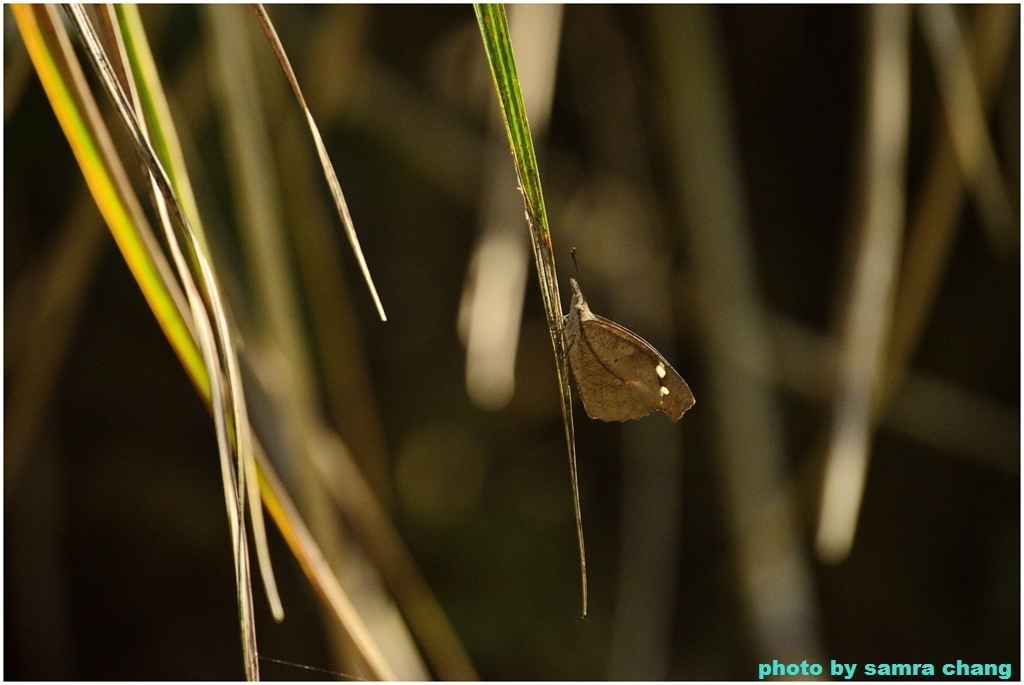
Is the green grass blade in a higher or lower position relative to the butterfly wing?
higher

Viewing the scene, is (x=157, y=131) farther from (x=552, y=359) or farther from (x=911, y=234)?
(x=911, y=234)

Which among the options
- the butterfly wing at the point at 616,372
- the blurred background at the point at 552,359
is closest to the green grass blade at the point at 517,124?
the butterfly wing at the point at 616,372

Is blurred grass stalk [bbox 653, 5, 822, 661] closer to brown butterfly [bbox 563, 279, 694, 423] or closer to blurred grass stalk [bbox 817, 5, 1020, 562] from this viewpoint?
blurred grass stalk [bbox 817, 5, 1020, 562]

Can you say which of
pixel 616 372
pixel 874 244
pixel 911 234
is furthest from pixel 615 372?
pixel 911 234

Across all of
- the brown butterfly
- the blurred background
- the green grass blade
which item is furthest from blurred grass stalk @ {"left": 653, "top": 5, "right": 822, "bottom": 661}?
the green grass blade

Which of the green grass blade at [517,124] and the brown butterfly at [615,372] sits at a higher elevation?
the green grass blade at [517,124]

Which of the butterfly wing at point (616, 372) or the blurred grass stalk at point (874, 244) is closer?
the butterfly wing at point (616, 372)

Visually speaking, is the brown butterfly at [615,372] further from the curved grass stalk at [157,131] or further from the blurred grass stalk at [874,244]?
the blurred grass stalk at [874,244]

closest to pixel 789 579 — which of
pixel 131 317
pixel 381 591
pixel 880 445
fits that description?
pixel 880 445
